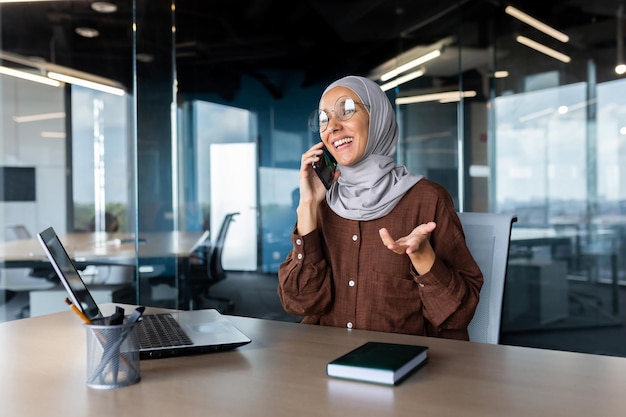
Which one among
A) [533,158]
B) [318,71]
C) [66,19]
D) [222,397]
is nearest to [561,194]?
[533,158]

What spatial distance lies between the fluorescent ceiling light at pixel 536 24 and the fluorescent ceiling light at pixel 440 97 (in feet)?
1.98

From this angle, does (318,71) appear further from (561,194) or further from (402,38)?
(561,194)

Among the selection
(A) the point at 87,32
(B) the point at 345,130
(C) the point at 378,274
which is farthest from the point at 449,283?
(A) the point at 87,32

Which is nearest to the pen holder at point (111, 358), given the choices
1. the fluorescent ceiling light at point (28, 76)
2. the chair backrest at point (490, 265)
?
the chair backrest at point (490, 265)

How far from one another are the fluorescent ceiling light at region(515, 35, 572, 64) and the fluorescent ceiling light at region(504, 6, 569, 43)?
0.29ft

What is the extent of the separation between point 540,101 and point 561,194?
661 millimetres

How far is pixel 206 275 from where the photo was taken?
464 centimetres

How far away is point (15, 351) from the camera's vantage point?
49.9 inches

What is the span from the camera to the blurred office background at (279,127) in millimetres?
3861

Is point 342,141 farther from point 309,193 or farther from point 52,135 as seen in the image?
point 52,135

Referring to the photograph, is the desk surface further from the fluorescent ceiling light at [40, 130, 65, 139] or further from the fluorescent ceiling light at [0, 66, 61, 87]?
the fluorescent ceiling light at [0, 66, 61, 87]

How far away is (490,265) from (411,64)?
2.84m

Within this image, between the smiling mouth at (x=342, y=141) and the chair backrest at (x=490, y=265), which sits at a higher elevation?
the smiling mouth at (x=342, y=141)

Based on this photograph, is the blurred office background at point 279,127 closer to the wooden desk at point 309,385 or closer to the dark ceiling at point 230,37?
the dark ceiling at point 230,37
